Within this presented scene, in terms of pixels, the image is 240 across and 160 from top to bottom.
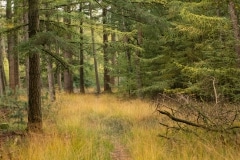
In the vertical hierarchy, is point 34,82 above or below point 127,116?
above

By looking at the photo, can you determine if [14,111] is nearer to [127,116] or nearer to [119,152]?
[127,116]

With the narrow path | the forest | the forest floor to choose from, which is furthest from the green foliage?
the narrow path

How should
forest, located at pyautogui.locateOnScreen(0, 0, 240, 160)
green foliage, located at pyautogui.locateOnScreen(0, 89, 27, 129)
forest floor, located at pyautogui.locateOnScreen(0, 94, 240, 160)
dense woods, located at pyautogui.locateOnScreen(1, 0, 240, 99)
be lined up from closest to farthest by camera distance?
forest floor, located at pyautogui.locateOnScreen(0, 94, 240, 160), forest, located at pyautogui.locateOnScreen(0, 0, 240, 160), dense woods, located at pyautogui.locateOnScreen(1, 0, 240, 99), green foliage, located at pyautogui.locateOnScreen(0, 89, 27, 129)

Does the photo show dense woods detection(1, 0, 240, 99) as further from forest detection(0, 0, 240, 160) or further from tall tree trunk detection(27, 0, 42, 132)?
tall tree trunk detection(27, 0, 42, 132)

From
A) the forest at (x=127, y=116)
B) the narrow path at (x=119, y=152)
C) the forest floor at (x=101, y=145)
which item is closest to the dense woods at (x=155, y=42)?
the forest at (x=127, y=116)

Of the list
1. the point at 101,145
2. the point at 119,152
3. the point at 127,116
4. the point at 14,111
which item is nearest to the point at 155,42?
the point at 127,116

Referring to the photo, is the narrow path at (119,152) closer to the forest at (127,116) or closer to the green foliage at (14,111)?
the forest at (127,116)

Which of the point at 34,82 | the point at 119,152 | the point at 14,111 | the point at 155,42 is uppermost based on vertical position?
the point at 155,42

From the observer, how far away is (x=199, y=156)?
18.5 ft

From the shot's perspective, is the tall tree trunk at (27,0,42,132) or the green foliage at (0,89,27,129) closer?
the tall tree trunk at (27,0,42,132)

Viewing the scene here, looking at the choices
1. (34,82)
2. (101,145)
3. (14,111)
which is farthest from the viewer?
(14,111)

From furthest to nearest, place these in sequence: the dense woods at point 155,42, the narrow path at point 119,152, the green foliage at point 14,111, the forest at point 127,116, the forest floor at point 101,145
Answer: the green foliage at point 14,111 → the dense woods at point 155,42 → the narrow path at point 119,152 → the forest at point 127,116 → the forest floor at point 101,145

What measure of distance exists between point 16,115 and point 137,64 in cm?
903

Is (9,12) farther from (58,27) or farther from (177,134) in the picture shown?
(177,134)
